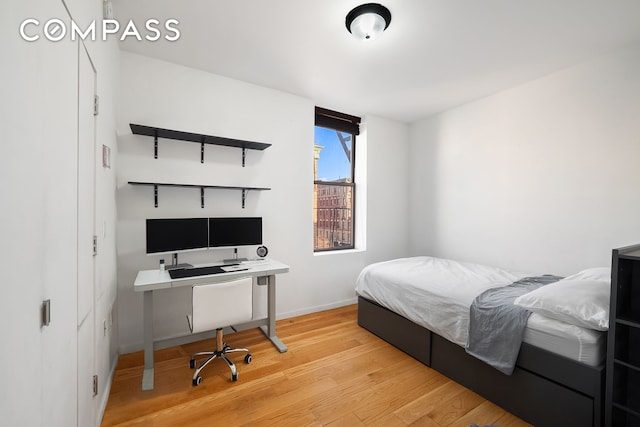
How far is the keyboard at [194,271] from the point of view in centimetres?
246

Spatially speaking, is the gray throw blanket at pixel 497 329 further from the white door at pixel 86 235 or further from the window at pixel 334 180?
the white door at pixel 86 235

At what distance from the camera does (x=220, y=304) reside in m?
2.23

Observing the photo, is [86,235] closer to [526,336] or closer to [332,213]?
[526,336]

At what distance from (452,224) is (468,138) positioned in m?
1.20

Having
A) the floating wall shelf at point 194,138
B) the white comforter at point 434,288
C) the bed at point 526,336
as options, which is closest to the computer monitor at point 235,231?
the floating wall shelf at point 194,138

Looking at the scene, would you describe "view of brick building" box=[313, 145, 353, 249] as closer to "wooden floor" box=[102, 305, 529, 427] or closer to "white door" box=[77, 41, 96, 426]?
"wooden floor" box=[102, 305, 529, 427]

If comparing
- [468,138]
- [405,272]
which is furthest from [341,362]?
[468,138]

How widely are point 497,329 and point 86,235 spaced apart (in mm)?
2716

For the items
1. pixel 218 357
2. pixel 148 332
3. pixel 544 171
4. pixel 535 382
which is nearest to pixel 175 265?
pixel 148 332

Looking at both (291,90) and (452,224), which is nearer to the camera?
(291,90)

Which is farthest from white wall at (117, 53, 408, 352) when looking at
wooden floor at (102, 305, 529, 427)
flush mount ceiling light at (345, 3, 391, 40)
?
flush mount ceiling light at (345, 3, 391, 40)

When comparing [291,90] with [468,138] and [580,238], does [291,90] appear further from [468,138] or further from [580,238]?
[580,238]

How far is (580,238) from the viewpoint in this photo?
276cm

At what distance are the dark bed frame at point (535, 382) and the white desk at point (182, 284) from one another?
1.49 meters
